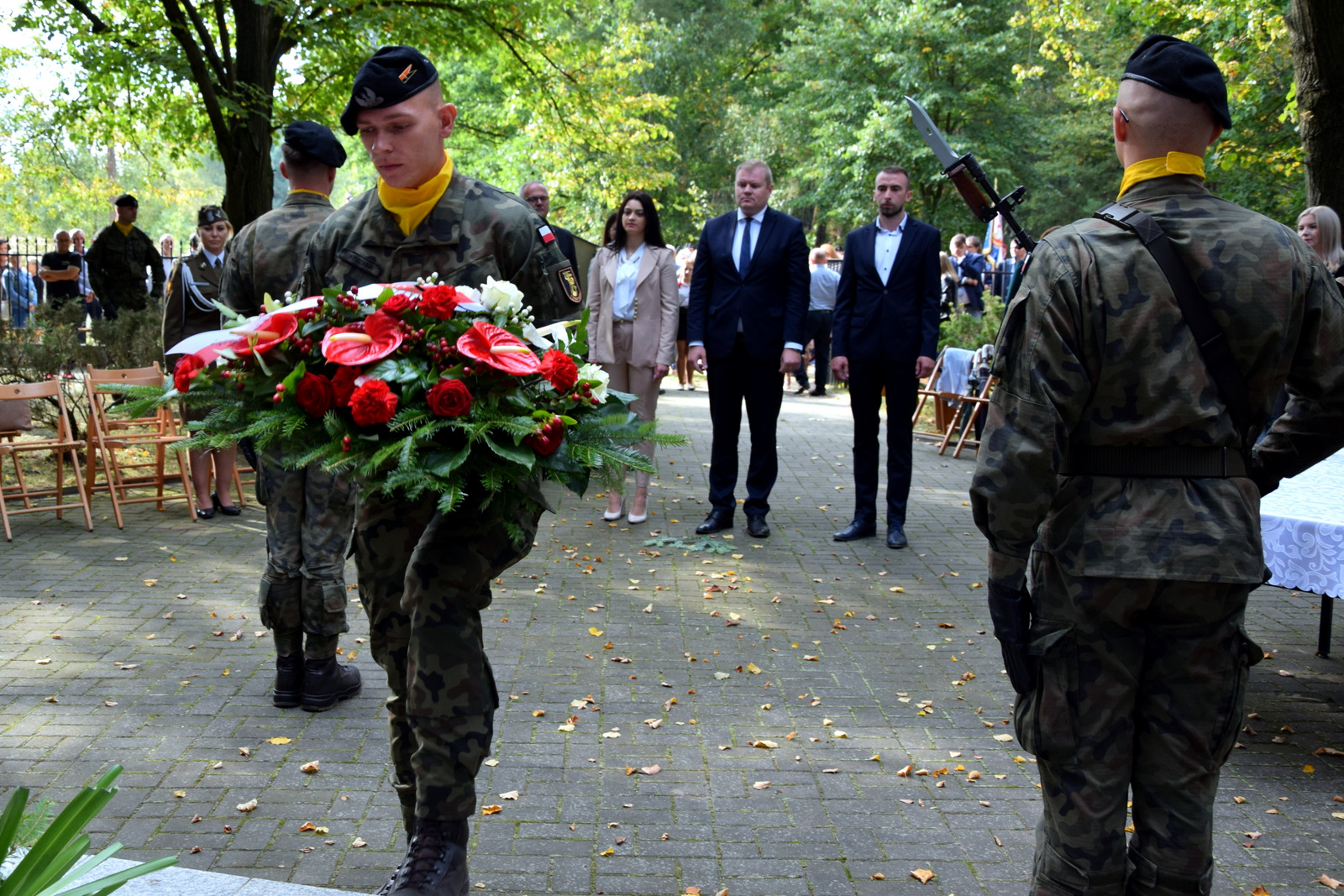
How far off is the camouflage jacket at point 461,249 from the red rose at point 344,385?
0.76 meters

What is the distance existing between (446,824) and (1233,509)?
2282 millimetres

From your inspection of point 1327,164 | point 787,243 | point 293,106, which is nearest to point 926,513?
point 787,243

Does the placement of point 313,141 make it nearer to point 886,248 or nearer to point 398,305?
point 398,305

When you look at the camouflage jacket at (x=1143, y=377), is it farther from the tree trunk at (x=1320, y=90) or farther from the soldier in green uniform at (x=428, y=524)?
the tree trunk at (x=1320, y=90)

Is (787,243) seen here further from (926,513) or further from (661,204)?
(661,204)

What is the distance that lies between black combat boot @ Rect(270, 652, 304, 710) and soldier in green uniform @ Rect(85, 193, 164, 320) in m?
10.6

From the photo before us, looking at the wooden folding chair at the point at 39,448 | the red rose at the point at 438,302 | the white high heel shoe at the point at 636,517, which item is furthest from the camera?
the white high heel shoe at the point at 636,517

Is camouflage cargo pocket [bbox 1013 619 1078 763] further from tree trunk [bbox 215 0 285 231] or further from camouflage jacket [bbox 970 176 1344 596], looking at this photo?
tree trunk [bbox 215 0 285 231]

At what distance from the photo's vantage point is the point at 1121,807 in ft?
9.50

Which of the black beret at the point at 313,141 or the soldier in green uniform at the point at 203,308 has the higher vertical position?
the black beret at the point at 313,141

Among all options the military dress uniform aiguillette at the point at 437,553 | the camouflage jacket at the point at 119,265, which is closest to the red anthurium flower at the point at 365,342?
the military dress uniform aiguillette at the point at 437,553

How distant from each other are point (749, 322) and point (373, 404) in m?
5.96

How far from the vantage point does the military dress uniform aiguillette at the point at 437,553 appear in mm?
3193

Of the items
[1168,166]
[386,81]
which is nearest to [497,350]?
[386,81]
